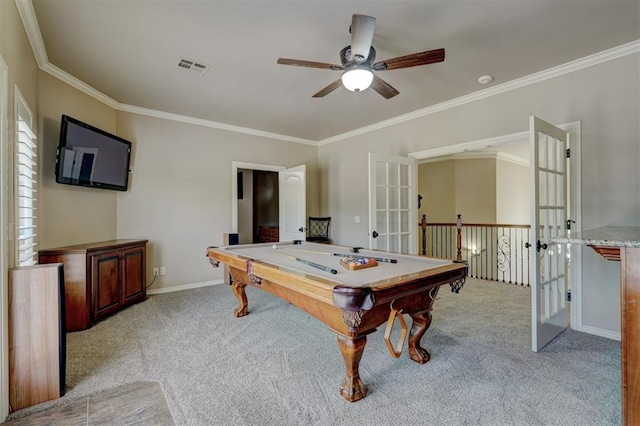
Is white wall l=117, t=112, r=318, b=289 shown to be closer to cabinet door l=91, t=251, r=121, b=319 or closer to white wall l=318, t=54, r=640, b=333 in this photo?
cabinet door l=91, t=251, r=121, b=319

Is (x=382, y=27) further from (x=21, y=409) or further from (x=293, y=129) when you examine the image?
(x=21, y=409)

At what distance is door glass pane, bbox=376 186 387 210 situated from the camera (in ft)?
12.4

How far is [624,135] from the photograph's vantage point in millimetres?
2572

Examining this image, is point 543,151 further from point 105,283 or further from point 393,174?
point 105,283

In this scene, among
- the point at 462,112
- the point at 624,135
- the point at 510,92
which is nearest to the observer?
the point at 624,135

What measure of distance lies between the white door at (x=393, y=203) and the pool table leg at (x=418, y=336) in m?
1.46

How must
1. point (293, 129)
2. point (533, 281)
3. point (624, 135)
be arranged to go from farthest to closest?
point (293, 129), point (624, 135), point (533, 281)

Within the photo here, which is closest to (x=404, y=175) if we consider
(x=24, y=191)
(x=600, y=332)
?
(x=600, y=332)

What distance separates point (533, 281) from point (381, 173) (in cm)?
204

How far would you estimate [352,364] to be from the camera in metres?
1.74

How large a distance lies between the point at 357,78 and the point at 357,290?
61.1 inches

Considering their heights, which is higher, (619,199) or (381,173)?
(381,173)

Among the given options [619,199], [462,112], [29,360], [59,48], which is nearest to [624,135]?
[619,199]

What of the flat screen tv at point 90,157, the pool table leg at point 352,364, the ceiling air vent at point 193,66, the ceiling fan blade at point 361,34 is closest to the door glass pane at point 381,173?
the ceiling fan blade at point 361,34
